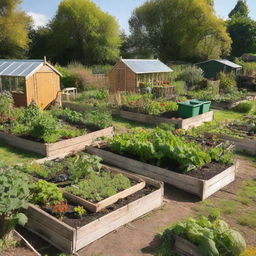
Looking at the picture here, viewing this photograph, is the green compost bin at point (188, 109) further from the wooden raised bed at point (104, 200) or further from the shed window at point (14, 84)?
the shed window at point (14, 84)

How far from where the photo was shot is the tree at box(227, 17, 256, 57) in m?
40.6

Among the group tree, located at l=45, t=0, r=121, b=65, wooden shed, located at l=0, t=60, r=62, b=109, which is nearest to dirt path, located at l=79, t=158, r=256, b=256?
wooden shed, located at l=0, t=60, r=62, b=109

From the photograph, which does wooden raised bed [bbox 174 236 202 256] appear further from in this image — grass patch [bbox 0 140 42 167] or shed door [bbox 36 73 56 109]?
shed door [bbox 36 73 56 109]

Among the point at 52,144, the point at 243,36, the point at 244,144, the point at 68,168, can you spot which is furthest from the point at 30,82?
the point at 243,36

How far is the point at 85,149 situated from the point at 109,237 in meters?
A: 3.76

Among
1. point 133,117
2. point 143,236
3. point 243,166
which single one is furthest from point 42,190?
point 133,117

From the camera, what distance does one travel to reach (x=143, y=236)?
4.50m

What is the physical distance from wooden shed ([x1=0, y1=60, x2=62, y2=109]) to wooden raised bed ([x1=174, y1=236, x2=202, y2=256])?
10155 mm

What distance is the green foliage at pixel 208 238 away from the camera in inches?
146

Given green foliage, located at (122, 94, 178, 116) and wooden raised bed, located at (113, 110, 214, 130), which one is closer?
wooden raised bed, located at (113, 110, 214, 130)

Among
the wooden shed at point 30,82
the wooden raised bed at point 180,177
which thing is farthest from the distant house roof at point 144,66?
the wooden raised bed at point 180,177

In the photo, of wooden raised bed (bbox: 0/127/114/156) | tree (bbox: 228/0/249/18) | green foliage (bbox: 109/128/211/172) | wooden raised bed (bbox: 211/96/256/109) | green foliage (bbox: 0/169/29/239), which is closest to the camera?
green foliage (bbox: 0/169/29/239)

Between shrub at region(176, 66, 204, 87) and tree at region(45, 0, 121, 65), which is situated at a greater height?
tree at region(45, 0, 121, 65)

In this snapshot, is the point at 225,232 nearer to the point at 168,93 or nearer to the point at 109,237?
the point at 109,237
